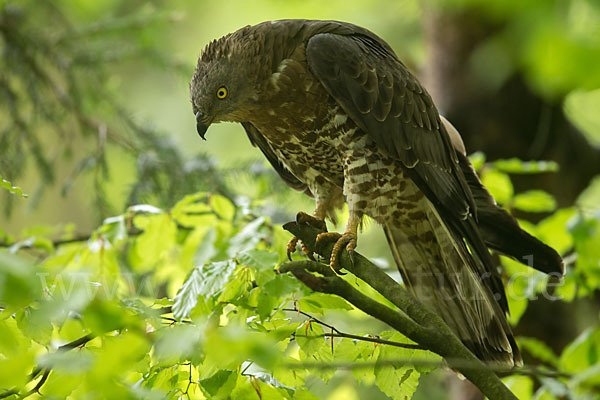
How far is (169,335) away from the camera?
1.17 metres

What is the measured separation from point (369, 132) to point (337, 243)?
58 cm

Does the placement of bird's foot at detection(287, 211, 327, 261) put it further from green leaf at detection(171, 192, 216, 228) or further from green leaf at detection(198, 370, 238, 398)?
green leaf at detection(198, 370, 238, 398)

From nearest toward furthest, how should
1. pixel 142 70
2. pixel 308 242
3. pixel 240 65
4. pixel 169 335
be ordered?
pixel 169 335 → pixel 308 242 → pixel 240 65 → pixel 142 70

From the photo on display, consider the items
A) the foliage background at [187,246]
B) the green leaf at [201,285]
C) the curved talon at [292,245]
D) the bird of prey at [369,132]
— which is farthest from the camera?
the curved talon at [292,245]

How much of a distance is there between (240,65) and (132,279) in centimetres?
151

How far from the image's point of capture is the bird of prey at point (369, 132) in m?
2.71

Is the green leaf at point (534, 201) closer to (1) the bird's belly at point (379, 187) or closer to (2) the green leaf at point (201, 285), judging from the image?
(1) the bird's belly at point (379, 187)

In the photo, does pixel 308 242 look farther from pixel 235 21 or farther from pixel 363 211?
pixel 235 21

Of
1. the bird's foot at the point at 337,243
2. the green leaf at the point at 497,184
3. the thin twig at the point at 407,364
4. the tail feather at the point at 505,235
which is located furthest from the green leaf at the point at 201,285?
the green leaf at the point at 497,184

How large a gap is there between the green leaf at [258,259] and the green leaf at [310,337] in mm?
229

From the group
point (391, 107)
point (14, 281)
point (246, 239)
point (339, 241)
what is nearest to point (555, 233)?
point (391, 107)

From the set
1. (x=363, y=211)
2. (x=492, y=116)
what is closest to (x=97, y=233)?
(x=363, y=211)

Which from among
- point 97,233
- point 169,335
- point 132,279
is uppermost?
point 169,335

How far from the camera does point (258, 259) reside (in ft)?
6.18
